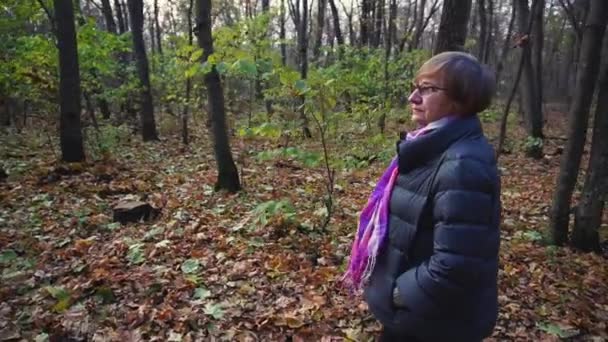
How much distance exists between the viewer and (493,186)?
1.44 m

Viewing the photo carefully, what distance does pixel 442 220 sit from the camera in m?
1.44

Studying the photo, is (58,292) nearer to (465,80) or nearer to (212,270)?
(212,270)

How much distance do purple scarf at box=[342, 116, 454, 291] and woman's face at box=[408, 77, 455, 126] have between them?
39 mm

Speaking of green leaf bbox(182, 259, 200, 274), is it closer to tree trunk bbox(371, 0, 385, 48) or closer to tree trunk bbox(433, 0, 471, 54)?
tree trunk bbox(433, 0, 471, 54)

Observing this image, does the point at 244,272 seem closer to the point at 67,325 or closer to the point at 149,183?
the point at 67,325

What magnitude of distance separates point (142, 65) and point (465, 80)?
39.5 ft

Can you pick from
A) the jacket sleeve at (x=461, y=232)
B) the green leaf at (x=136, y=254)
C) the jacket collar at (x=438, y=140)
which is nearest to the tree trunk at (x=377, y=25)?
the green leaf at (x=136, y=254)

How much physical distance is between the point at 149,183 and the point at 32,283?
3.57 m

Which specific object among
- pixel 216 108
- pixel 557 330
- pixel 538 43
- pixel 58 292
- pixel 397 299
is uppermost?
pixel 538 43

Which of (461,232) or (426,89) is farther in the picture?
(426,89)

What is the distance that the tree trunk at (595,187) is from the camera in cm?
441

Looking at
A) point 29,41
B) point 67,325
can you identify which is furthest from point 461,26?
point 29,41

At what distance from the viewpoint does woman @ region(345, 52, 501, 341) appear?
4.63ft

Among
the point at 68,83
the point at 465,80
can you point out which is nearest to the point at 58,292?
the point at 465,80
